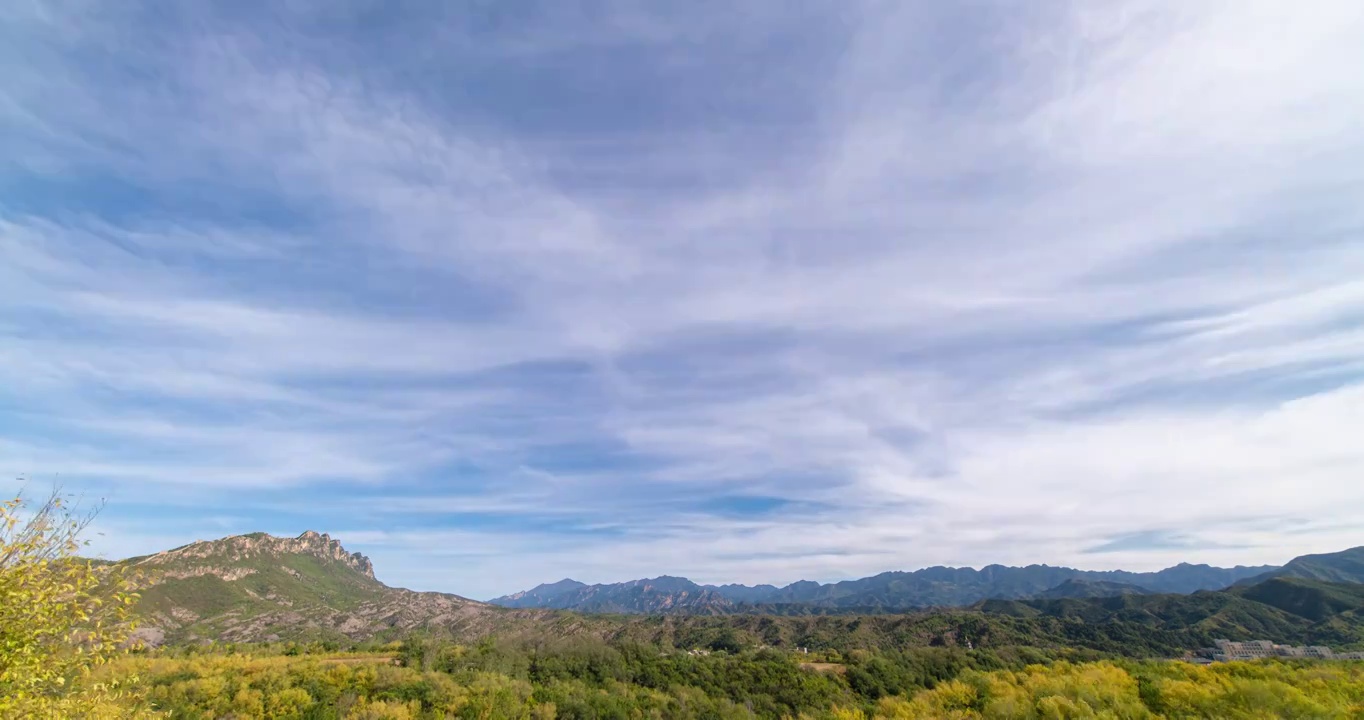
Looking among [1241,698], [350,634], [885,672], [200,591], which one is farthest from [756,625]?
[200,591]

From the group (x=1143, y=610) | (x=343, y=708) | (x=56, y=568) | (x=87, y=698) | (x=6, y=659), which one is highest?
(x=56, y=568)

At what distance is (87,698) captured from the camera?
395 inches

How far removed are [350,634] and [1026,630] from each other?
173 metres

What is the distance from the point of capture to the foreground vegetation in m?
12.8

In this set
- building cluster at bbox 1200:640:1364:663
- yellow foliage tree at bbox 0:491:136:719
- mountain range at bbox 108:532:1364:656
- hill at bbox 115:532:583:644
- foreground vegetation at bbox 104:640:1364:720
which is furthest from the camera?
hill at bbox 115:532:583:644

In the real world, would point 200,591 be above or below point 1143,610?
above

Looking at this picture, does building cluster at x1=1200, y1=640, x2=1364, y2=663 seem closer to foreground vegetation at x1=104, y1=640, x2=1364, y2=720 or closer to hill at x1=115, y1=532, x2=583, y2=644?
foreground vegetation at x1=104, y1=640, x2=1364, y2=720

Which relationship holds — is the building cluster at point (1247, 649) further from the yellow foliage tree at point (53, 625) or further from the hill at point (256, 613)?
the hill at point (256, 613)

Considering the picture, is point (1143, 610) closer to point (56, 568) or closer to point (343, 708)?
point (343, 708)

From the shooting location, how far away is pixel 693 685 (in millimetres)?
48844

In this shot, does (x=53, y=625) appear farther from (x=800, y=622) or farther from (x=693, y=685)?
(x=800, y=622)

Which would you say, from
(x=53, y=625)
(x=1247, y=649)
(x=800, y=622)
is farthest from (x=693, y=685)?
(x=1247, y=649)

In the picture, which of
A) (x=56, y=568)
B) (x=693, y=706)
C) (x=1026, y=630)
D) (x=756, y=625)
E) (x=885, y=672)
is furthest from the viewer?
(x=756, y=625)

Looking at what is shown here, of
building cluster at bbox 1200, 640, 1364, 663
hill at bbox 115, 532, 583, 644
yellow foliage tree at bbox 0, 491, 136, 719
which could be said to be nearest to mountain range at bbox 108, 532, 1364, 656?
hill at bbox 115, 532, 583, 644
